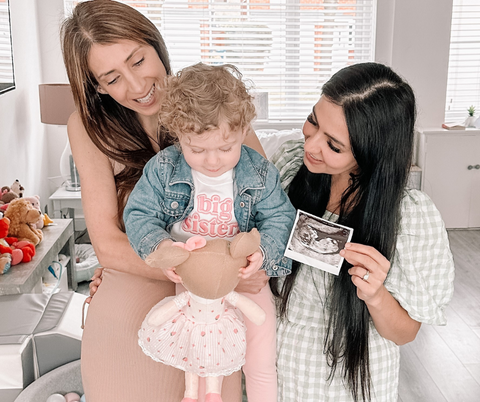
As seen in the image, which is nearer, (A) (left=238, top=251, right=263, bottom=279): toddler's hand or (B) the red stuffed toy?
(A) (left=238, top=251, right=263, bottom=279): toddler's hand

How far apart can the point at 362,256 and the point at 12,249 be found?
200cm

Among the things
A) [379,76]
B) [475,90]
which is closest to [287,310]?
[379,76]

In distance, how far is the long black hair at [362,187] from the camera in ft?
3.96

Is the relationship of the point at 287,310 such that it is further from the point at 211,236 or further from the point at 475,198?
the point at 475,198

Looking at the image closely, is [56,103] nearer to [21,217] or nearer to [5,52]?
[5,52]

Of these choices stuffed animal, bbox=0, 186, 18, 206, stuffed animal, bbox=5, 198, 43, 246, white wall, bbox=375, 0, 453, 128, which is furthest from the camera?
white wall, bbox=375, 0, 453, 128

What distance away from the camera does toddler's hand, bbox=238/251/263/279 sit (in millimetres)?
1054

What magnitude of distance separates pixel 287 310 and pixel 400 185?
435 mm

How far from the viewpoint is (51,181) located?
15.6ft

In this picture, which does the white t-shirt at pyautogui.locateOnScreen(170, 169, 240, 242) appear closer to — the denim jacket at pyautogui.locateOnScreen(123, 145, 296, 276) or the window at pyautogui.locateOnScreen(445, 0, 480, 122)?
the denim jacket at pyautogui.locateOnScreen(123, 145, 296, 276)

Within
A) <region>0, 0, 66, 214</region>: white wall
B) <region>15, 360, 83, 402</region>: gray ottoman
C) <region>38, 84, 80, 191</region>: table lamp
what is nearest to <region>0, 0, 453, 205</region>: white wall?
<region>0, 0, 66, 214</region>: white wall

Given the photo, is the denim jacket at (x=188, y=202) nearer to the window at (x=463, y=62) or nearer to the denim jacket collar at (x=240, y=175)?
the denim jacket collar at (x=240, y=175)

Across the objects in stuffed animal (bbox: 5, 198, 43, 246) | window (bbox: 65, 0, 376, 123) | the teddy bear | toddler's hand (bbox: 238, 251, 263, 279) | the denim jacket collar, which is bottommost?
the teddy bear

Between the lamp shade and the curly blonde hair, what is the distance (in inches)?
116
